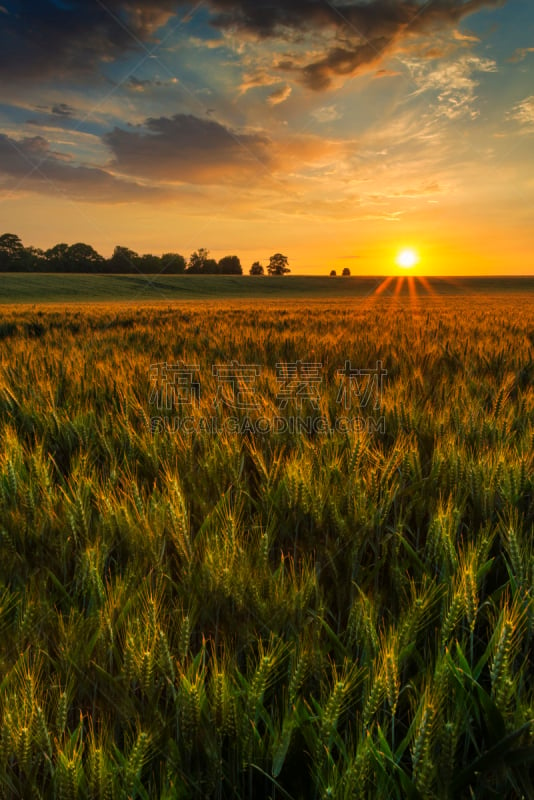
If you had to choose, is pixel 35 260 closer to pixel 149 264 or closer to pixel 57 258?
pixel 57 258

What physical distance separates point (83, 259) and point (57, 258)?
5.71 metres

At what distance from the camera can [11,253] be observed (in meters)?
74.4

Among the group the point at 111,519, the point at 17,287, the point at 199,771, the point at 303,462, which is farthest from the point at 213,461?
the point at 17,287

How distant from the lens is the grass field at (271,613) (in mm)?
677

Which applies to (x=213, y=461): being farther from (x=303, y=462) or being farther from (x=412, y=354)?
(x=412, y=354)

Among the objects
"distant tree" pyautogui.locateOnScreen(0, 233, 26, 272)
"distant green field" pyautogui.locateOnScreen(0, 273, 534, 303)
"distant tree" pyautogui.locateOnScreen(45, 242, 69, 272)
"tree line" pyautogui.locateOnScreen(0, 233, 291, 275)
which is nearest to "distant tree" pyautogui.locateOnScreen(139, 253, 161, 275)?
"tree line" pyautogui.locateOnScreen(0, 233, 291, 275)

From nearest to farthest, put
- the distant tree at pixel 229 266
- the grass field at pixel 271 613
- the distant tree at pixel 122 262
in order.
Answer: the grass field at pixel 271 613 → the distant tree at pixel 122 262 → the distant tree at pixel 229 266

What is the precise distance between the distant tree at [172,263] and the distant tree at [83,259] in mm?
9675

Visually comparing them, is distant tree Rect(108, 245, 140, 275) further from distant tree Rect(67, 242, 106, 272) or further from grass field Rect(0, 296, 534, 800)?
grass field Rect(0, 296, 534, 800)

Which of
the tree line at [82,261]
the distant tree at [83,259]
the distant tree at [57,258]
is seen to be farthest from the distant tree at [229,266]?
the distant tree at [57,258]

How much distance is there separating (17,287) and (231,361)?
125 ft

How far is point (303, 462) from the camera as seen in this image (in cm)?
141

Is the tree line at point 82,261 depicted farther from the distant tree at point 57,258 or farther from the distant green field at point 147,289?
the distant green field at point 147,289

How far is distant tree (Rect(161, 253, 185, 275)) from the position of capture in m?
75.5
